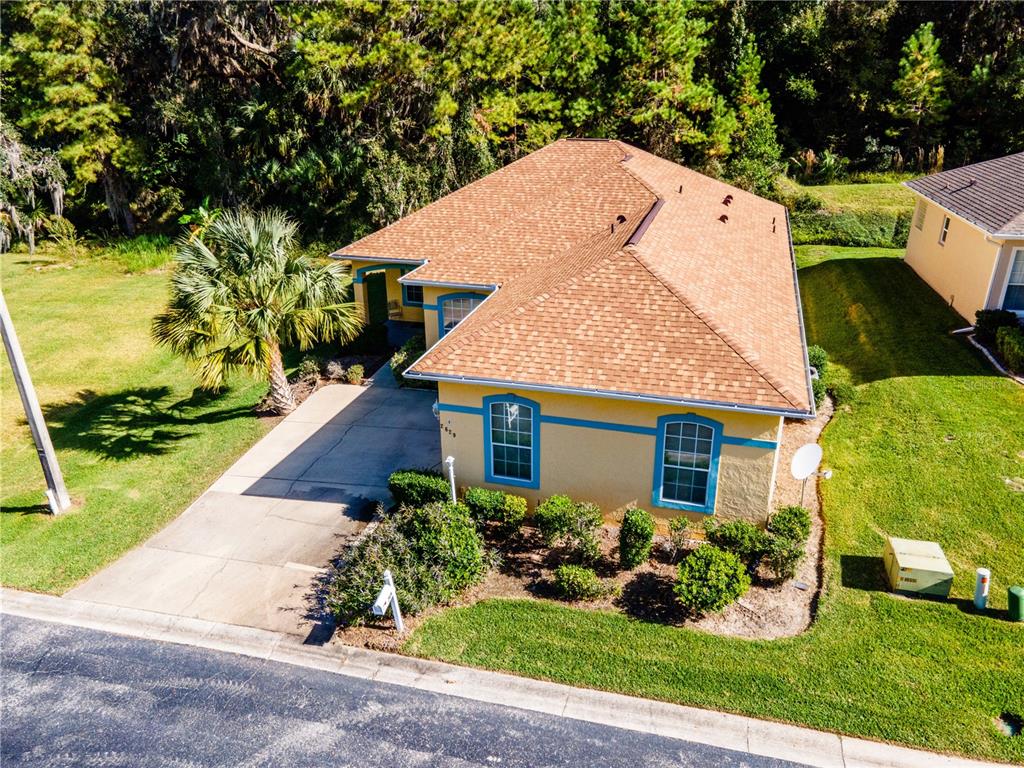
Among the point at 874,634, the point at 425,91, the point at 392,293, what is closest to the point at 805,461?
the point at 874,634

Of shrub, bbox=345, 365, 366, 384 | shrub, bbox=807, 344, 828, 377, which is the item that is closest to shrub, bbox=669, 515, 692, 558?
shrub, bbox=807, 344, 828, 377

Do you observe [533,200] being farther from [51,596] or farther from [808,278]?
[51,596]

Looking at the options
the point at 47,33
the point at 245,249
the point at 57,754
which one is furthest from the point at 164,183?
the point at 57,754

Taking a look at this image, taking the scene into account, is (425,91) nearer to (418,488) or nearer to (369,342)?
(369,342)

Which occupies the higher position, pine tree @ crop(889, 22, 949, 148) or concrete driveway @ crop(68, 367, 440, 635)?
pine tree @ crop(889, 22, 949, 148)

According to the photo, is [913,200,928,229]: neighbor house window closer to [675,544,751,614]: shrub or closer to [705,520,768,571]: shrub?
[705,520,768,571]: shrub
